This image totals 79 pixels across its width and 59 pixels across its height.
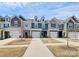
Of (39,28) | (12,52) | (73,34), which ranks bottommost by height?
(12,52)

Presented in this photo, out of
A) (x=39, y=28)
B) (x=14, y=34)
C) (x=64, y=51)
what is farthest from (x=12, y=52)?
(x=64, y=51)

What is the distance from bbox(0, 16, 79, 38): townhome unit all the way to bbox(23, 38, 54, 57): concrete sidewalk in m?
0.15

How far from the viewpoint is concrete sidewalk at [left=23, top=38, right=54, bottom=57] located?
15.9 ft

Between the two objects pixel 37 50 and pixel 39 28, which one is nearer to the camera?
pixel 37 50

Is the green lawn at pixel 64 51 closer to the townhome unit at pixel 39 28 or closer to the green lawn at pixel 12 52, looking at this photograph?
the townhome unit at pixel 39 28

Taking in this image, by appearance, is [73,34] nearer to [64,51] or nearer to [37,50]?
[64,51]

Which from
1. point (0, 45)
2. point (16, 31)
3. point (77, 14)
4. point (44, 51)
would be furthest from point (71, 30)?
point (0, 45)

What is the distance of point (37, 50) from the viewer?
195 inches

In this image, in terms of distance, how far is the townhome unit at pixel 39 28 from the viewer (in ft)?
16.7

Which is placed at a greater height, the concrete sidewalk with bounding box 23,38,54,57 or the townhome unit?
the townhome unit

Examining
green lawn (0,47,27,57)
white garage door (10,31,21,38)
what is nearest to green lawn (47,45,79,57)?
green lawn (0,47,27,57)

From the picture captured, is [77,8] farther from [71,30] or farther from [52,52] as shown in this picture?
[52,52]

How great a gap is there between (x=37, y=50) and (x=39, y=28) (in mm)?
466

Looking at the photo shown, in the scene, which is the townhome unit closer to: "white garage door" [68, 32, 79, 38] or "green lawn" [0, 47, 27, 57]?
"white garage door" [68, 32, 79, 38]
